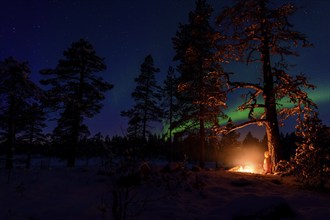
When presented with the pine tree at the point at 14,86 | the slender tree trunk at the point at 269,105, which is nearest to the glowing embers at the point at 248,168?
the slender tree trunk at the point at 269,105

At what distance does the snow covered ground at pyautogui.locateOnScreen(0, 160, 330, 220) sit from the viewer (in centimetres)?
672

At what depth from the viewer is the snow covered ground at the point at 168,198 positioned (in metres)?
6.72

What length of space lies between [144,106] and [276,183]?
22017 millimetres

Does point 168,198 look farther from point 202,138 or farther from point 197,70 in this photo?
point 197,70

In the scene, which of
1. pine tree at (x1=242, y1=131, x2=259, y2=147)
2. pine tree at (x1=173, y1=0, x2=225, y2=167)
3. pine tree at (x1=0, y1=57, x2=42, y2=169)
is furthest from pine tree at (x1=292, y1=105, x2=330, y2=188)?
pine tree at (x1=242, y1=131, x2=259, y2=147)

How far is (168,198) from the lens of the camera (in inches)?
347

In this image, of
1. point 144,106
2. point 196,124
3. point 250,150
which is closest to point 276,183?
point 196,124

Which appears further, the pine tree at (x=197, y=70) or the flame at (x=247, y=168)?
the pine tree at (x=197, y=70)

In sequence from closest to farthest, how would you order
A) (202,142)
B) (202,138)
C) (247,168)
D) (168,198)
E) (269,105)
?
(168,198)
(269,105)
(247,168)
(202,138)
(202,142)

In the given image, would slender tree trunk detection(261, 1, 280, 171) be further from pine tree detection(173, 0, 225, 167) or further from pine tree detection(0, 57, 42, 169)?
pine tree detection(0, 57, 42, 169)

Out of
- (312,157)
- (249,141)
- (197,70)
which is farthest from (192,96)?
(249,141)

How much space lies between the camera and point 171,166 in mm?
12031

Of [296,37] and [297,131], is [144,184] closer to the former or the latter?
[297,131]

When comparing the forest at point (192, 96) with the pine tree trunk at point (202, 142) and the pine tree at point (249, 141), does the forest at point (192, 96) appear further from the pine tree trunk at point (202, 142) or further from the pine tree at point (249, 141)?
the pine tree at point (249, 141)
